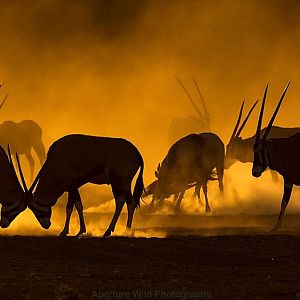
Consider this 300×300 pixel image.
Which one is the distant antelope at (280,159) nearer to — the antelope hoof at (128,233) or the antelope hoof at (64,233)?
the antelope hoof at (128,233)

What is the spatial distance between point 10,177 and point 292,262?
856 cm

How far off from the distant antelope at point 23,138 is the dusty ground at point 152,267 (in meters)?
25.9

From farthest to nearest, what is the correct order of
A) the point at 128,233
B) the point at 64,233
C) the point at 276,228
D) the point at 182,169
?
the point at 182,169 < the point at 276,228 < the point at 128,233 < the point at 64,233

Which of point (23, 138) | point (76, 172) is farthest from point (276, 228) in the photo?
point (23, 138)

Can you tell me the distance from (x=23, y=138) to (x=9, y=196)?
80.3 ft

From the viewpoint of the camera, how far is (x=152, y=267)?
15586mm

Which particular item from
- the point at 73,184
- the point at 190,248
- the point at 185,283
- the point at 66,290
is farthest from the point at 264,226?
the point at 66,290

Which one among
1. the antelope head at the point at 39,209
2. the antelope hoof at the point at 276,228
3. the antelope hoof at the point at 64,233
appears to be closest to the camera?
the antelope hoof at the point at 64,233

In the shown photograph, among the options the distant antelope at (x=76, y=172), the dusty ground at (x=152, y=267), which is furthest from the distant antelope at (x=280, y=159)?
the distant antelope at (x=76, y=172)

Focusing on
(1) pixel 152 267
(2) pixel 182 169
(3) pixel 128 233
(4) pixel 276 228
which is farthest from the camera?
(2) pixel 182 169

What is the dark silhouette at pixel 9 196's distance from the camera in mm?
22469

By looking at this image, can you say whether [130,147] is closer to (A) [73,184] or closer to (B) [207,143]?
(A) [73,184]

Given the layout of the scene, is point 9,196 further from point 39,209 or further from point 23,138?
point 23,138

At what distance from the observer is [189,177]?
33.3m
